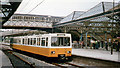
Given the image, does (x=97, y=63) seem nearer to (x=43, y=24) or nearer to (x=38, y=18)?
(x=43, y=24)

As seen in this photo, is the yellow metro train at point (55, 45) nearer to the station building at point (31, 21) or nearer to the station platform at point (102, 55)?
the station platform at point (102, 55)

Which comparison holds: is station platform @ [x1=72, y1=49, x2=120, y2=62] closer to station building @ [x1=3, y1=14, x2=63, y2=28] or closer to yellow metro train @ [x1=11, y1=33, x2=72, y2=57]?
yellow metro train @ [x1=11, y1=33, x2=72, y2=57]

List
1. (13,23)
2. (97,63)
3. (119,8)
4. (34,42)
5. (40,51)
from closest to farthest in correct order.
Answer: (97,63) → (40,51) → (34,42) → (119,8) → (13,23)

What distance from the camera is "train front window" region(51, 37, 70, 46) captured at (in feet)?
45.1

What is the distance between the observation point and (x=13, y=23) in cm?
5753

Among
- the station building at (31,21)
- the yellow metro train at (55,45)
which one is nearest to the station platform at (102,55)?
the yellow metro train at (55,45)

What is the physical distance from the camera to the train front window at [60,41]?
1376 cm

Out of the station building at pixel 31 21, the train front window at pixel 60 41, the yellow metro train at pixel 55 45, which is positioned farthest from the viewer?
the station building at pixel 31 21

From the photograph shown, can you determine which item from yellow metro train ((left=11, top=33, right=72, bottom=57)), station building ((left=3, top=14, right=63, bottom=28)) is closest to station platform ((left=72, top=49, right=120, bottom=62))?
yellow metro train ((left=11, top=33, right=72, bottom=57))

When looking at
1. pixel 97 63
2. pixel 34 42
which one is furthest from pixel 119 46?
pixel 34 42

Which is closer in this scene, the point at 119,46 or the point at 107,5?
the point at 119,46

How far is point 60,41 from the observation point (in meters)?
14.0

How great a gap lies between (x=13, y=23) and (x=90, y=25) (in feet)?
116

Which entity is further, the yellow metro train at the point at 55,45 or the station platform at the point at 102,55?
the yellow metro train at the point at 55,45
